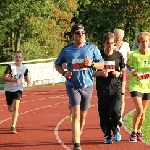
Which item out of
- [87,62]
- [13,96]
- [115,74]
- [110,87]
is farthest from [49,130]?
[87,62]

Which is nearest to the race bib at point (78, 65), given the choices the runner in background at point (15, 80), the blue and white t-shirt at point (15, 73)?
the runner in background at point (15, 80)

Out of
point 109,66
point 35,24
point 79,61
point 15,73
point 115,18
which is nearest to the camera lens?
point 79,61

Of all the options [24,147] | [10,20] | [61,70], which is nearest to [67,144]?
[24,147]

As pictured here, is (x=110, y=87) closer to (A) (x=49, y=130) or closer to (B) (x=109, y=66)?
(B) (x=109, y=66)

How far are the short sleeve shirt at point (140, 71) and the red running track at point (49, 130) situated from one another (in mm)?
1014

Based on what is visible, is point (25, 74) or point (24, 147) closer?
point (24, 147)

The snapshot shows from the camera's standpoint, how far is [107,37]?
1015 cm

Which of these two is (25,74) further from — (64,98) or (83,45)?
(64,98)

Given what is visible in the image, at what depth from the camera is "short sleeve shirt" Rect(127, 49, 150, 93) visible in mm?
10492

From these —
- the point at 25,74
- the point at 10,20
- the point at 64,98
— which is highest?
the point at 10,20

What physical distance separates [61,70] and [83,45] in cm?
55

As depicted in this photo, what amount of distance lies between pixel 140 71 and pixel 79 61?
1.63 metres

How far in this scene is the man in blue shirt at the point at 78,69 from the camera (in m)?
9.23

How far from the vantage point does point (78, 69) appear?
939cm
